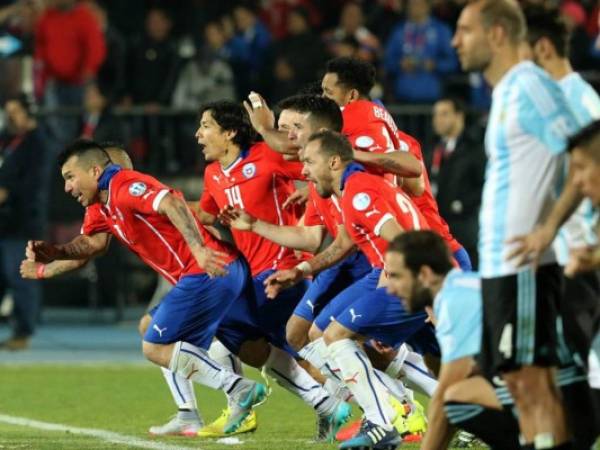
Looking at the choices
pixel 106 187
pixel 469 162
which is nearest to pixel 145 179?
pixel 106 187

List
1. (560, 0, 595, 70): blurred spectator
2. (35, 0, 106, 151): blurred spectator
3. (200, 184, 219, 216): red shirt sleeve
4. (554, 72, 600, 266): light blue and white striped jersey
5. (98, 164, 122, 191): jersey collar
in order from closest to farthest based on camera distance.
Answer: (554, 72, 600, 266): light blue and white striped jersey → (98, 164, 122, 191): jersey collar → (200, 184, 219, 216): red shirt sleeve → (35, 0, 106, 151): blurred spectator → (560, 0, 595, 70): blurred spectator

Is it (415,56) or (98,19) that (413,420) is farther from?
(98,19)

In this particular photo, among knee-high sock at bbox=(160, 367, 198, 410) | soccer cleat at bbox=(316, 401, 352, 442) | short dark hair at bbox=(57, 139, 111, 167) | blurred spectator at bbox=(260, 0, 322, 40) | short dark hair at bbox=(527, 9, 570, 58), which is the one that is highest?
blurred spectator at bbox=(260, 0, 322, 40)

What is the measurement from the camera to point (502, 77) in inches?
289

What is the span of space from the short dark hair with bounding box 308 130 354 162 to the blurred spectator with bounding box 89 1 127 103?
10.6 meters

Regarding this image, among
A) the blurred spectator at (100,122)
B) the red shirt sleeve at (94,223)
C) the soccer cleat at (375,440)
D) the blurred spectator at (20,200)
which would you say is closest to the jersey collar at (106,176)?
the red shirt sleeve at (94,223)

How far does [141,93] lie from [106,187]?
9.56 metres

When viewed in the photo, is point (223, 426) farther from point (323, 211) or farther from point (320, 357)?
point (323, 211)

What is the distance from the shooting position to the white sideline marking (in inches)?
396

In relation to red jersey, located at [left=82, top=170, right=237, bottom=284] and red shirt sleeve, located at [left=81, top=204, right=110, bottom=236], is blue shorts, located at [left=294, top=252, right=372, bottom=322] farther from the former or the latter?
red shirt sleeve, located at [left=81, top=204, right=110, bottom=236]

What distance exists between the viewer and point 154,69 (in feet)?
64.7

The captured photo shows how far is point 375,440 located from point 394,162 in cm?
159

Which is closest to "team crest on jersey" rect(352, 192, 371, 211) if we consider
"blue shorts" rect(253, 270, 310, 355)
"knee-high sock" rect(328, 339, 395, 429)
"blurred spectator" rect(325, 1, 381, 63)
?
"knee-high sock" rect(328, 339, 395, 429)

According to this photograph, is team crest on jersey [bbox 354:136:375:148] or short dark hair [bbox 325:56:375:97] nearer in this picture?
team crest on jersey [bbox 354:136:375:148]
